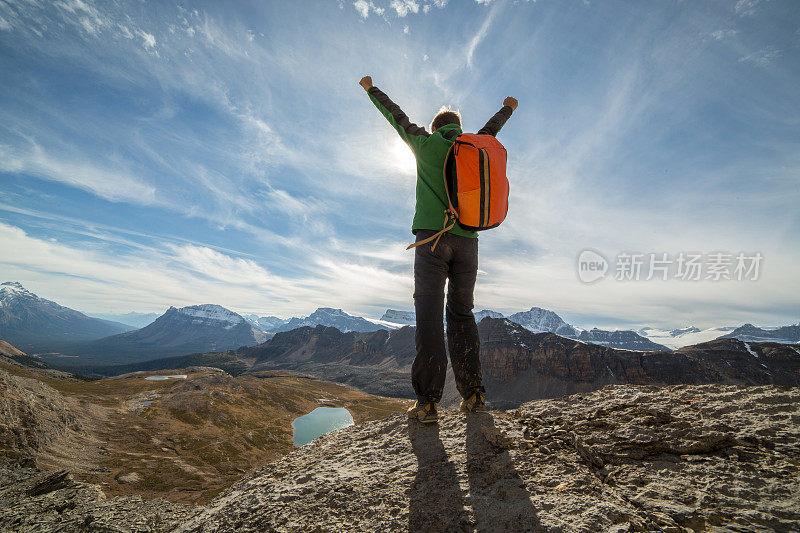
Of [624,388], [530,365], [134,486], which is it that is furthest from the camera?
[530,365]

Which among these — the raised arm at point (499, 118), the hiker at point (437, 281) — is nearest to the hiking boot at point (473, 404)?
the hiker at point (437, 281)

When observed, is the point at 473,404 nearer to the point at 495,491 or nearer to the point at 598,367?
the point at 495,491

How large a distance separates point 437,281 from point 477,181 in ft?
5.13

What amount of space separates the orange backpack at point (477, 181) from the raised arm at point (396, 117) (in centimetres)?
85

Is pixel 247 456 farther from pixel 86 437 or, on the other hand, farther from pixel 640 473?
pixel 640 473

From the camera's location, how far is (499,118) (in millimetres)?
5621

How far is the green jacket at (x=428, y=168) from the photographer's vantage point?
4773 mm

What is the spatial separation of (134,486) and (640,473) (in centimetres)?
3994

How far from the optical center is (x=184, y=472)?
36500mm

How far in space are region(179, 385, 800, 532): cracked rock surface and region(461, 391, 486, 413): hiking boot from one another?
0.26m

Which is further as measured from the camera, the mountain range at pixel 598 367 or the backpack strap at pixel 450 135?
the mountain range at pixel 598 367

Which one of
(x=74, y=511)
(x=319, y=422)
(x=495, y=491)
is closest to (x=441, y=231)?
(x=495, y=491)

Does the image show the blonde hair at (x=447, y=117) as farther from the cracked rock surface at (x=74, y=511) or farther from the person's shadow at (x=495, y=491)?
the cracked rock surface at (x=74, y=511)

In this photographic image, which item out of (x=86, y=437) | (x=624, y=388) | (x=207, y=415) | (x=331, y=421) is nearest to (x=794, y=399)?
(x=624, y=388)
